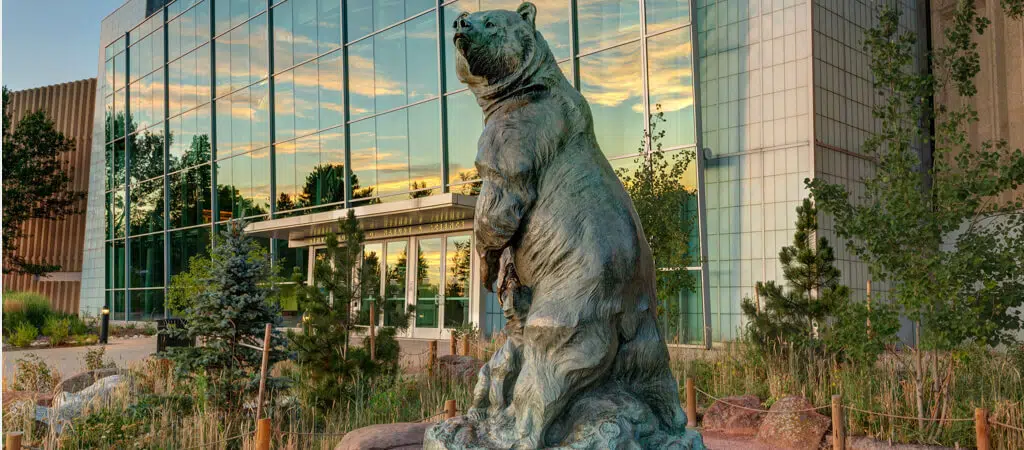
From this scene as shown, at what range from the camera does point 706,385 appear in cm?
938

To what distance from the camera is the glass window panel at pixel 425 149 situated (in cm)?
1930

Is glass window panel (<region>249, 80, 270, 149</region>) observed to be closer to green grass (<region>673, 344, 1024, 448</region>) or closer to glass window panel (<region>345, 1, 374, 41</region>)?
glass window panel (<region>345, 1, 374, 41</region>)

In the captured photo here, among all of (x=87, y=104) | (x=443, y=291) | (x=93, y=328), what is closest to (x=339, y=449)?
(x=443, y=291)

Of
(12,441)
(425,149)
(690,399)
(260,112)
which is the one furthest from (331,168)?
(12,441)

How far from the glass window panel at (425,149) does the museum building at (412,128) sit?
6cm

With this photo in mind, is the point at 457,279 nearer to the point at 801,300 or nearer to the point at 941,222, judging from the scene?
the point at 801,300

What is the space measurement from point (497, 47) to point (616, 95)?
12629 mm

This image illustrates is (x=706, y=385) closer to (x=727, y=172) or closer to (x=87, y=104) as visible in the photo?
(x=727, y=172)

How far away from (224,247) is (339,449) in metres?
3.88

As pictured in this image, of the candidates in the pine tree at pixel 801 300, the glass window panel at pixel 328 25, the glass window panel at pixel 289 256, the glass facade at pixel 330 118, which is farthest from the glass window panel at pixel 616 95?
the glass window panel at pixel 289 256

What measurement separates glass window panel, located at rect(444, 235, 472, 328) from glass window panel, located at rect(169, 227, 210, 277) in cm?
1140

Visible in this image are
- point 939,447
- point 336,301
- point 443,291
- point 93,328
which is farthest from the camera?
point 93,328

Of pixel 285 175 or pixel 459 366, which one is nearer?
pixel 459 366

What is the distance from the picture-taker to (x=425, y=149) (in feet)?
64.0
